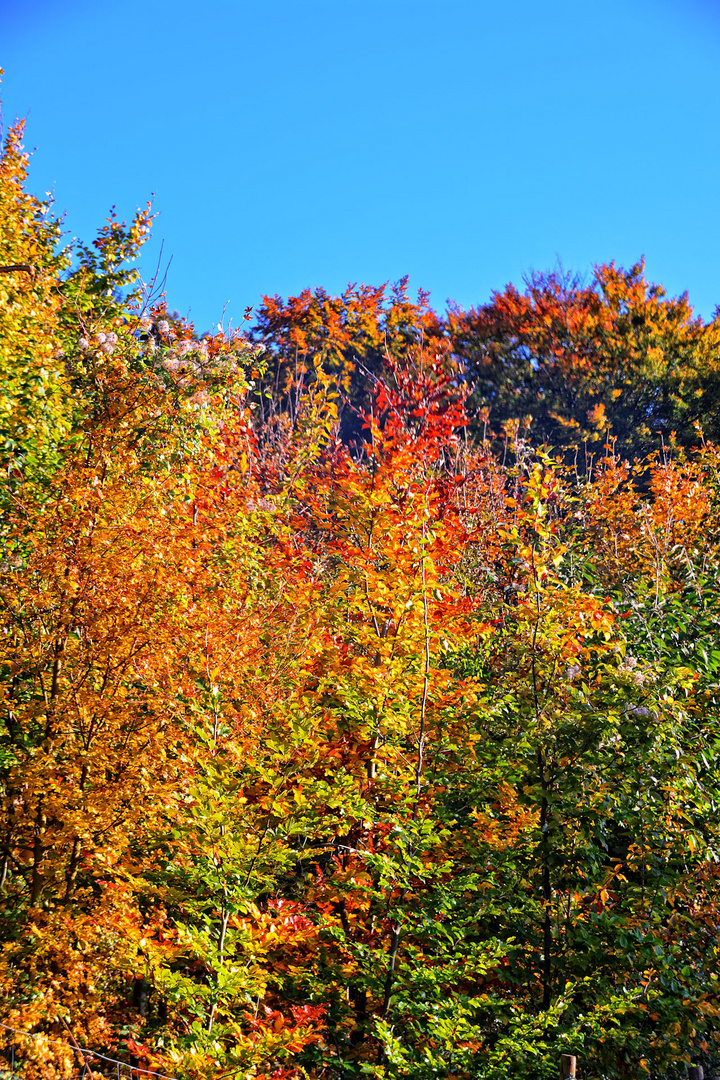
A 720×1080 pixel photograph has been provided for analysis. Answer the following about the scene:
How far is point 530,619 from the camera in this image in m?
4.73

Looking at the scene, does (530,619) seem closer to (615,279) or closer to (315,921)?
(315,921)

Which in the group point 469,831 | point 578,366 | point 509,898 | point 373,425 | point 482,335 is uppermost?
point 482,335

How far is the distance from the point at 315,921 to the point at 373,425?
3.84 metres

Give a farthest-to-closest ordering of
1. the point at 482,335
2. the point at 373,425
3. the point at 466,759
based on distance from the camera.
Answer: the point at 482,335 < the point at 373,425 < the point at 466,759

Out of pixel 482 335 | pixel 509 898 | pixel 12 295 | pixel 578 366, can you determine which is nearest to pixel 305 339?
pixel 482 335

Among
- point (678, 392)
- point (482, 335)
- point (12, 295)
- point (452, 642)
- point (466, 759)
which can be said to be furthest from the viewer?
point (482, 335)

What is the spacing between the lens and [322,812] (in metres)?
5.45

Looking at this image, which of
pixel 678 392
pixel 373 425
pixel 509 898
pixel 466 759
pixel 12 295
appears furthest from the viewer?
pixel 678 392

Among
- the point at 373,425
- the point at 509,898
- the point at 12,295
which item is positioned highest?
the point at 12,295

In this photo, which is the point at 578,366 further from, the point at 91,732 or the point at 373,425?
the point at 91,732

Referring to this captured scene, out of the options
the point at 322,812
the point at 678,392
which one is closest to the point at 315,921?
the point at 322,812

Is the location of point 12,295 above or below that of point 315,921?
above

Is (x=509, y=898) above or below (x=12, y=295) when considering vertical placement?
below

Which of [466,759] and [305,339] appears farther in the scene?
[305,339]
